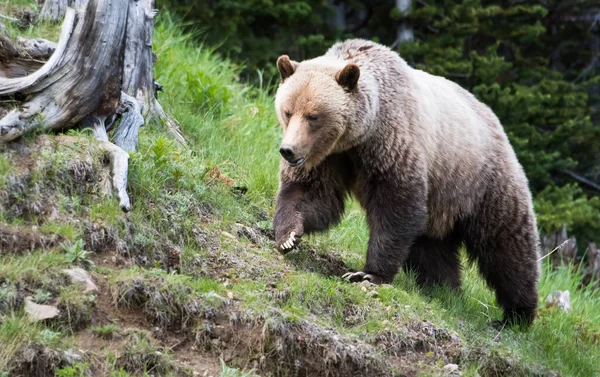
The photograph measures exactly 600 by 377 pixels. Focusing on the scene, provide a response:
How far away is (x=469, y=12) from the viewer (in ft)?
36.7

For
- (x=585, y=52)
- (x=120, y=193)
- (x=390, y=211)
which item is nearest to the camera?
(x=120, y=193)

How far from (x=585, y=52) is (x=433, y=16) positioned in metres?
2.86

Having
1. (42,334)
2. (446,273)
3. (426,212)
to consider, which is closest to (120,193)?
(42,334)

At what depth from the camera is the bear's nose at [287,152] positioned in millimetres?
5559

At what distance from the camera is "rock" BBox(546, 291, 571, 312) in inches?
328

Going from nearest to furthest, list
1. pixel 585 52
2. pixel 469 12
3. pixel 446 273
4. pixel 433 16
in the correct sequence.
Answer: pixel 446 273 → pixel 469 12 → pixel 433 16 → pixel 585 52

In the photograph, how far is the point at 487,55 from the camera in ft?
37.5

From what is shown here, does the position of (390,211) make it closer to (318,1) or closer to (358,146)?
(358,146)

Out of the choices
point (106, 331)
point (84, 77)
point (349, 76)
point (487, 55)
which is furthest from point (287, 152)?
point (487, 55)

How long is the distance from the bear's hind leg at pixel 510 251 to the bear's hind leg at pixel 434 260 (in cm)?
16

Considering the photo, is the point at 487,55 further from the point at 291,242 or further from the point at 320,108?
the point at 291,242

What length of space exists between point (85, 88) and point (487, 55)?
7.00 m

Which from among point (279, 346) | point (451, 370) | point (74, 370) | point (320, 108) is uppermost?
point (320, 108)

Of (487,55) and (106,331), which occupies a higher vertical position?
(106,331)
